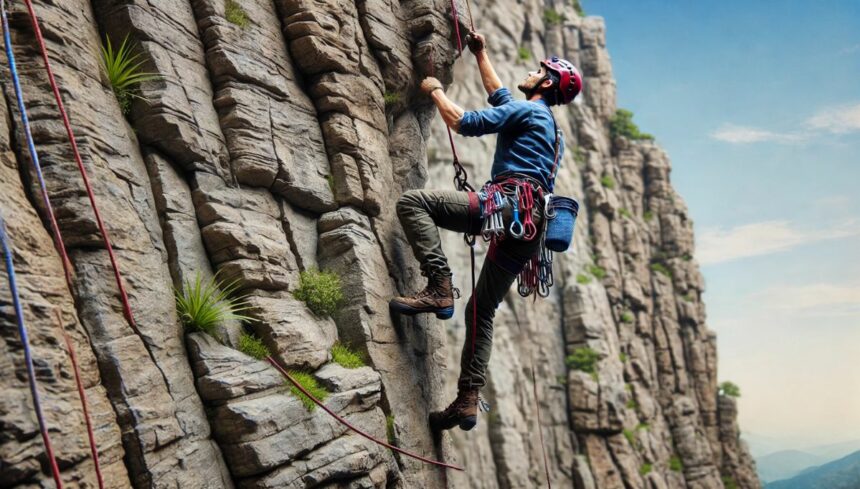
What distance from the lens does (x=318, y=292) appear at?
24.3 ft

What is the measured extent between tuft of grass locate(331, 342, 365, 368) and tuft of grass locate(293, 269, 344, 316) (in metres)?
0.41

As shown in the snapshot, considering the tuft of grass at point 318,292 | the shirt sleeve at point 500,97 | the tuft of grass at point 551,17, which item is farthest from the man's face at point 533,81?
the tuft of grass at point 551,17

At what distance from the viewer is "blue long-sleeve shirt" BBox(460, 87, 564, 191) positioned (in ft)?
25.6

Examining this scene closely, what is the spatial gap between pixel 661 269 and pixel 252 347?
32353mm

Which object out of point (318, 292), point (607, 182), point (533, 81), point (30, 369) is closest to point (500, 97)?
point (533, 81)

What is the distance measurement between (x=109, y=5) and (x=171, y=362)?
3812 millimetres

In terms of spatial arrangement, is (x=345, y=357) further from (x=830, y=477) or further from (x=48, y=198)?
(x=830, y=477)

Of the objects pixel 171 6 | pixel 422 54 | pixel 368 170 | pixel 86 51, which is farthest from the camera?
pixel 422 54

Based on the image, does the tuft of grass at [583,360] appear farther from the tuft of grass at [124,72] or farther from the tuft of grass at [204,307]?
the tuft of grass at [124,72]

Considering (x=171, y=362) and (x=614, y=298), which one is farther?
(x=614, y=298)

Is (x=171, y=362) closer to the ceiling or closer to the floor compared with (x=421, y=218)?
closer to the floor

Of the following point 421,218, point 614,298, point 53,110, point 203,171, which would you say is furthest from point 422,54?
point 614,298

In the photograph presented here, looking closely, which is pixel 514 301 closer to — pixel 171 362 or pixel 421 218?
pixel 421 218

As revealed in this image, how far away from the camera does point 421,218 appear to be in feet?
25.5
